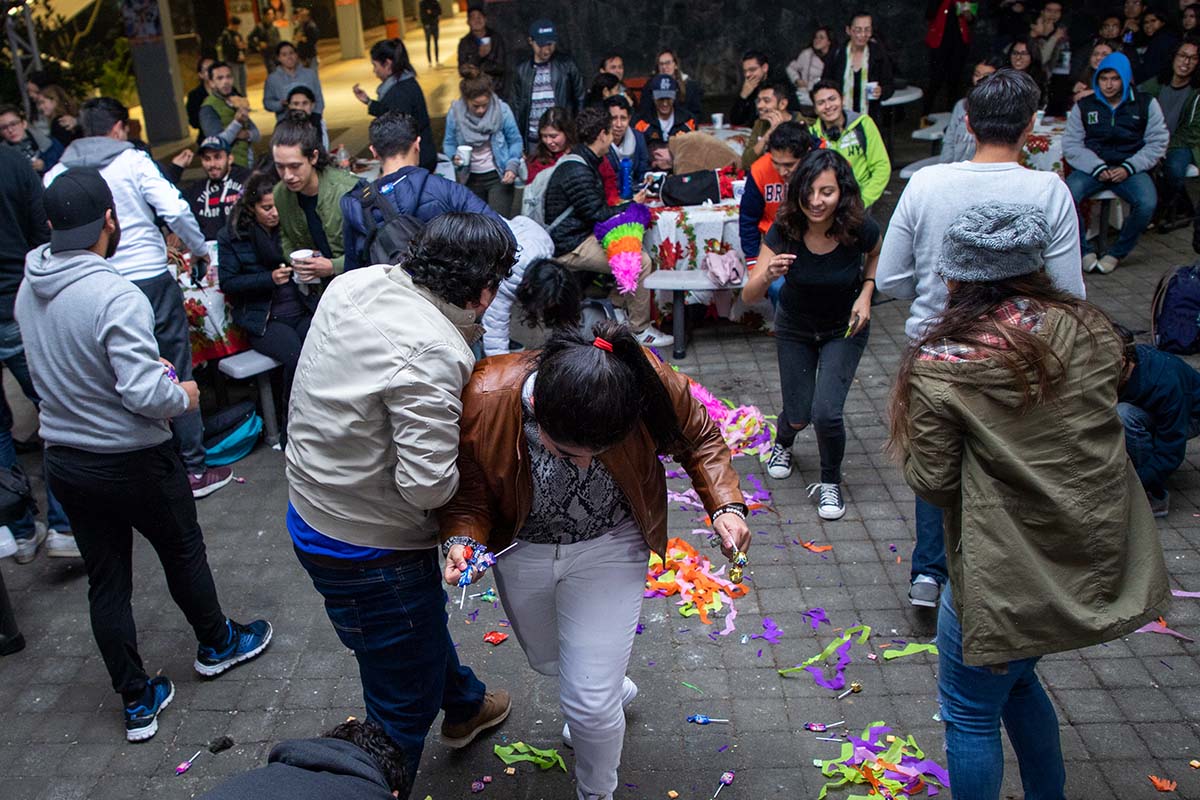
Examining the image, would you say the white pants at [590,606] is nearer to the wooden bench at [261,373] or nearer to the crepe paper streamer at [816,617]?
the crepe paper streamer at [816,617]

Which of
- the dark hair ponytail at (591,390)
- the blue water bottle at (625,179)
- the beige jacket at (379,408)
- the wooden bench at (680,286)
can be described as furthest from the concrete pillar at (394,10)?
the dark hair ponytail at (591,390)

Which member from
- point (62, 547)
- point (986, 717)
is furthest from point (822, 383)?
point (62, 547)

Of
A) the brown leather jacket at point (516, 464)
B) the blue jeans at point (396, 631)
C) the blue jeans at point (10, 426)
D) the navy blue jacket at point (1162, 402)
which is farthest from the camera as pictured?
the blue jeans at point (10, 426)

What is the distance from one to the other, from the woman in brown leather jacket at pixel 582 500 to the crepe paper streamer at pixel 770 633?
1.35m

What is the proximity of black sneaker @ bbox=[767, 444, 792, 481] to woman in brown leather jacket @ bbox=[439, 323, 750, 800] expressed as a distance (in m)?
2.74

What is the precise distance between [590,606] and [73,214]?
91.1 inches

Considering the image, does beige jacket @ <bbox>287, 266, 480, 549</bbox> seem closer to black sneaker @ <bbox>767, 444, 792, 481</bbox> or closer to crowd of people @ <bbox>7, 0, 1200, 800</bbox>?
crowd of people @ <bbox>7, 0, 1200, 800</bbox>

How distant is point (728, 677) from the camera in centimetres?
415

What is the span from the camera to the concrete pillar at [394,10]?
89.4ft

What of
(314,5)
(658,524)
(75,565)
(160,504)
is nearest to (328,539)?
(658,524)

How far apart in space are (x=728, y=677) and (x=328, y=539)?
1899 mm

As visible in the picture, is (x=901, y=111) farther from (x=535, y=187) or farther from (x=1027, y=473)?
(x=1027, y=473)

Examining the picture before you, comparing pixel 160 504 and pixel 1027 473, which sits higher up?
pixel 1027 473

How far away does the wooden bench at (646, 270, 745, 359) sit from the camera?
732 centimetres
